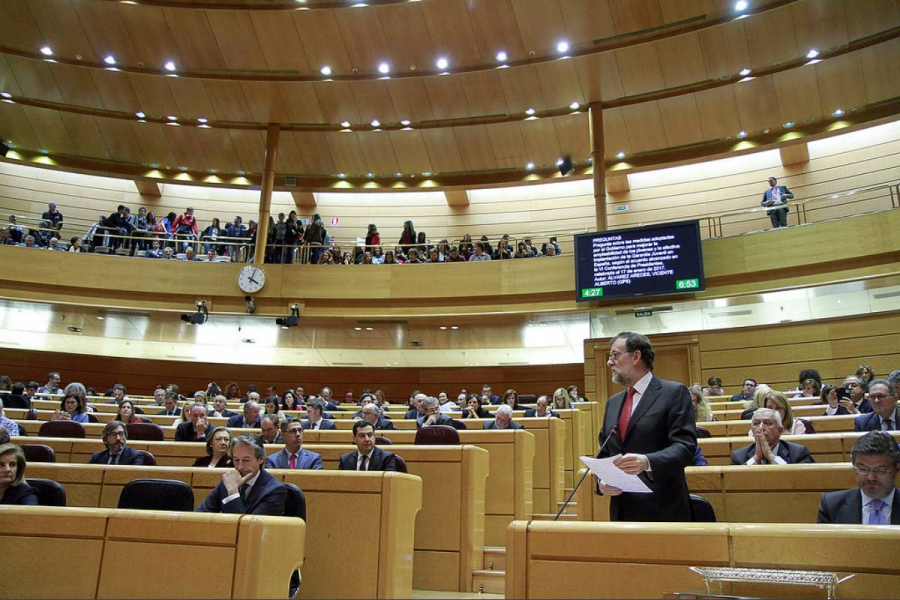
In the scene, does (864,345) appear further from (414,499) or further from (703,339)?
(414,499)

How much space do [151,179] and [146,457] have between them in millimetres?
11935

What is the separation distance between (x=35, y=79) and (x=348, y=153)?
19.8 ft

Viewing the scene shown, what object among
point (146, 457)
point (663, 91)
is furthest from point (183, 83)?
point (146, 457)

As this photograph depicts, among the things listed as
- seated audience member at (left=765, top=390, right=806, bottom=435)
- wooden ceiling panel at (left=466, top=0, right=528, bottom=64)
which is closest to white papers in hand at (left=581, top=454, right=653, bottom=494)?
seated audience member at (left=765, top=390, right=806, bottom=435)

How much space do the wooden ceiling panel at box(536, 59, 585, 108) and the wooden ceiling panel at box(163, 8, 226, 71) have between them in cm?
574

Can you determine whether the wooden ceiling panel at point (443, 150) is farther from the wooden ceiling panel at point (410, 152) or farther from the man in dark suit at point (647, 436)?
the man in dark suit at point (647, 436)

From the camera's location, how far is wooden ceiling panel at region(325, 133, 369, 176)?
45.2 ft

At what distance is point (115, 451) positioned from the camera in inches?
176

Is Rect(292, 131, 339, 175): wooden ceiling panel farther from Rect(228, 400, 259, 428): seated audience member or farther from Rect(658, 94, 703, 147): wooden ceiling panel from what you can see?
Rect(228, 400, 259, 428): seated audience member

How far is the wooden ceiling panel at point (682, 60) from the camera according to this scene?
10.7m

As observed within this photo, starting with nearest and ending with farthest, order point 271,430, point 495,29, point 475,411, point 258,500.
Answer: point 258,500 → point 271,430 → point 475,411 → point 495,29

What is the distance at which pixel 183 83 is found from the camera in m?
12.6

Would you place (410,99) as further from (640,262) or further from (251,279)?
(640,262)

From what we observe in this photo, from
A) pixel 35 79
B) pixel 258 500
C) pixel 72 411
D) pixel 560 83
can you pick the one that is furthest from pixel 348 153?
pixel 258 500
